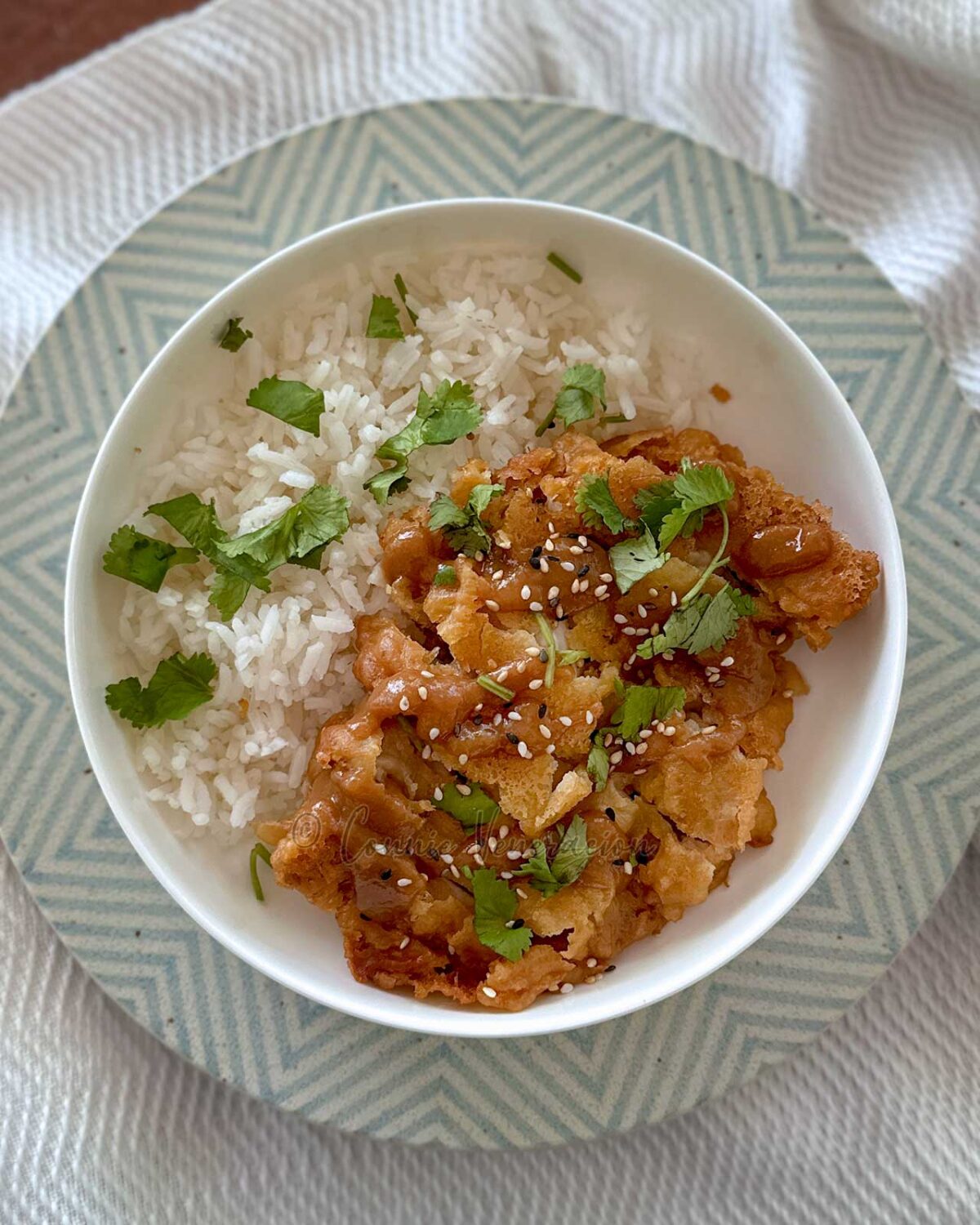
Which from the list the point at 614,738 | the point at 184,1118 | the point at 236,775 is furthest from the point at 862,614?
the point at 184,1118

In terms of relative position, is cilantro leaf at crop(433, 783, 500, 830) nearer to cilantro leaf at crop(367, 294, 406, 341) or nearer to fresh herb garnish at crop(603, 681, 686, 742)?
fresh herb garnish at crop(603, 681, 686, 742)

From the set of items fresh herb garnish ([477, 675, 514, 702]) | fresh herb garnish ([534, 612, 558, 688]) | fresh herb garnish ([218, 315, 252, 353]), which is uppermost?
fresh herb garnish ([218, 315, 252, 353])

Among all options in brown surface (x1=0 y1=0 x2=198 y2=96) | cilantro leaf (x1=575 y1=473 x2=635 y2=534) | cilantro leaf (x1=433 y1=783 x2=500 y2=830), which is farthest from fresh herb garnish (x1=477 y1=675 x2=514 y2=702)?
brown surface (x1=0 y1=0 x2=198 y2=96)

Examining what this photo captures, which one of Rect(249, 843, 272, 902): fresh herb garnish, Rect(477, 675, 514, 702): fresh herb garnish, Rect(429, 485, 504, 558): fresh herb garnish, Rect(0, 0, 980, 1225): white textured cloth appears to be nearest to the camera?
Rect(477, 675, 514, 702): fresh herb garnish

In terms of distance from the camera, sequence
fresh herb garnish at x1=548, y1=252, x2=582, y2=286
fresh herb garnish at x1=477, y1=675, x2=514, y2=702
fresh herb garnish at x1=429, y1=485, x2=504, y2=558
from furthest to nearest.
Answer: fresh herb garnish at x1=548, y1=252, x2=582, y2=286, fresh herb garnish at x1=429, y1=485, x2=504, y2=558, fresh herb garnish at x1=477, y1=675, x2=514, y2=702

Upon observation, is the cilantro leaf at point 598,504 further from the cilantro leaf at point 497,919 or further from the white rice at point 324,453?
the cilantro leaf at point 497,919

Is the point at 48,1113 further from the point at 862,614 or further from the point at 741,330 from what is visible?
the point at 741,330
